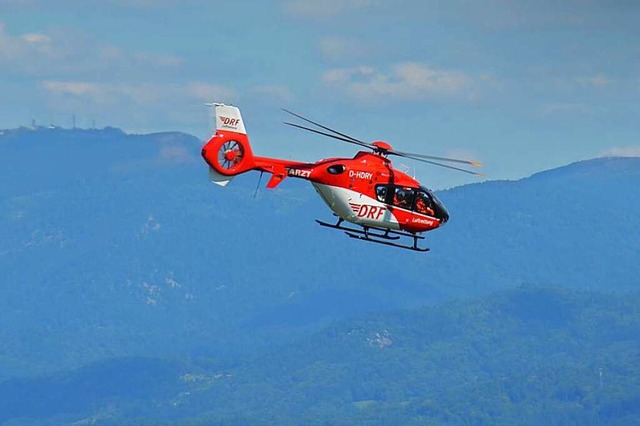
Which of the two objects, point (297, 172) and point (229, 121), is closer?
point (229, 121)

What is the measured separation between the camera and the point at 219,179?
11612cm

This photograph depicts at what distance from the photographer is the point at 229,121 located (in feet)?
384

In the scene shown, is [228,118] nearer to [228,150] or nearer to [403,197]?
[228,150]

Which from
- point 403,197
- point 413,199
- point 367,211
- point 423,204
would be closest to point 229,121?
point 367,211

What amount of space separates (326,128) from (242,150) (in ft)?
21.4

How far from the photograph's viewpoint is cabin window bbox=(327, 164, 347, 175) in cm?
12088

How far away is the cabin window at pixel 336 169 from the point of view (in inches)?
4759

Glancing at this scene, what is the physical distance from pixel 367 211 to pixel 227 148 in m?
10.7

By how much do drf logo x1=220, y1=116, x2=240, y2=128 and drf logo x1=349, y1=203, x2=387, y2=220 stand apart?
9.40 m

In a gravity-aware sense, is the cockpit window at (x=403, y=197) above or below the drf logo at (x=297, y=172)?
below

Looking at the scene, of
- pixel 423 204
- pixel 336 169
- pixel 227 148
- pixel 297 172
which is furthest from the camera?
pixel 423 204

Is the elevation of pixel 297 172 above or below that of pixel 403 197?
above

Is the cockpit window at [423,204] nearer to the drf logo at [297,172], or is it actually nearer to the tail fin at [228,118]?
the drf logo at [297,172]

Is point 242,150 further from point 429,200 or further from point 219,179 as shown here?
point 429,200
